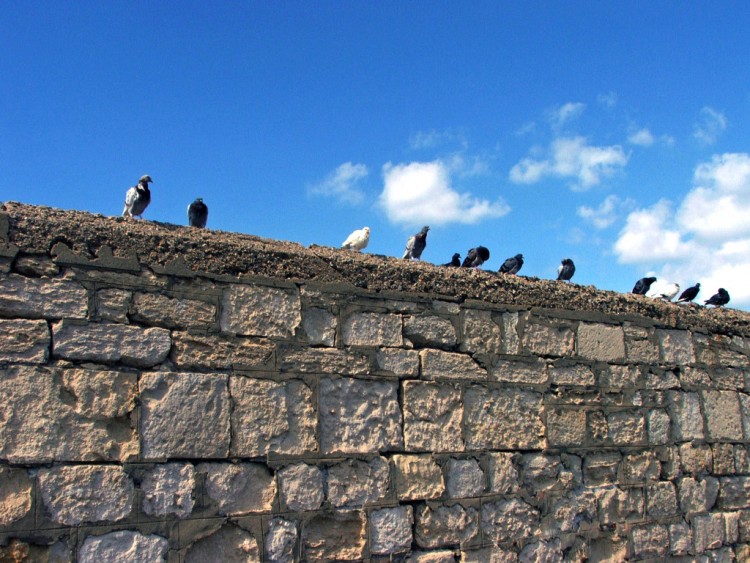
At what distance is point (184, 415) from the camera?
3.13m

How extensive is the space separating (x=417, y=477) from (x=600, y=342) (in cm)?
163

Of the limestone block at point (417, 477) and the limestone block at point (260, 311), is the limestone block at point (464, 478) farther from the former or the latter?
the limestone block at point (260, 311)

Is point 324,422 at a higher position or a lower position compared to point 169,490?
higher

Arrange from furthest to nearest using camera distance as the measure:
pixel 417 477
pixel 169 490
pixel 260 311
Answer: pixel 417 477
pixel 260 311
pixel 169 490

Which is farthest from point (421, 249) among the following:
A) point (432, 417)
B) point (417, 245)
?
point (432, 417)

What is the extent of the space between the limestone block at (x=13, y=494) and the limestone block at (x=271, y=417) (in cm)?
84

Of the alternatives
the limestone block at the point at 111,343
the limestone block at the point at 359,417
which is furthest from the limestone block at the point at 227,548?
the limestone block at the point at 111,343

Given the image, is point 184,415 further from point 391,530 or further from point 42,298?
point 391,530

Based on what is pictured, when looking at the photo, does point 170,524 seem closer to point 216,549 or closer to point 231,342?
point 216,549

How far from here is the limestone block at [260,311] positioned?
335 cm

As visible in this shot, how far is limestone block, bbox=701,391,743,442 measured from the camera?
5.02m

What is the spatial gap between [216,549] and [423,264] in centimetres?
187

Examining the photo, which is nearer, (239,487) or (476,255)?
(239,487)

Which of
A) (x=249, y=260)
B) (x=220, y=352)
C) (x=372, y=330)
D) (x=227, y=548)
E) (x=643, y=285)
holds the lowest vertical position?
(x=227, y=548)
